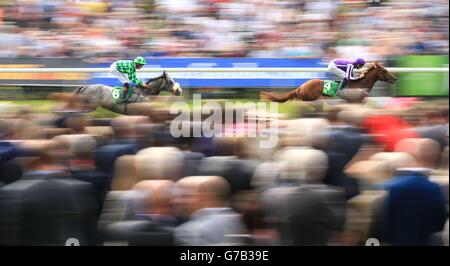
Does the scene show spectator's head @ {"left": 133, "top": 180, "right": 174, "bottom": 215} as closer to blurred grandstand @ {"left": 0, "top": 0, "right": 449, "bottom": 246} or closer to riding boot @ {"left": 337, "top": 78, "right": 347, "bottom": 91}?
blurred grandstand @ {"left": 0, "top": 0, "right": 449, "bottom": 246}

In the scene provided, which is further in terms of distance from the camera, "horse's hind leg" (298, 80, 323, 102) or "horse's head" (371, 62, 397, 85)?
"horse's head" (371, 62, 397, 85)

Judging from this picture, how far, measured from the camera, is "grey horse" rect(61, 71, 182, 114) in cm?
351

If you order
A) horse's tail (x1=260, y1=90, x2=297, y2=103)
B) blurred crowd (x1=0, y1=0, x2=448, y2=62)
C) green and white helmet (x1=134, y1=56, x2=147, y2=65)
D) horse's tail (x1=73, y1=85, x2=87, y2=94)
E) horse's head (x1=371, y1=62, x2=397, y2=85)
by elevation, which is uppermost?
blurred crowd (x1=0, y1=0, x2=448, y2=62)

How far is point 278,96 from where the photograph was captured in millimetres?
3609

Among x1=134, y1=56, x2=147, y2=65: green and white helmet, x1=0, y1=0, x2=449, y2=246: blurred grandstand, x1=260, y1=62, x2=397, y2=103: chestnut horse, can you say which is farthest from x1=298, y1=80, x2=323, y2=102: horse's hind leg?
x1=134, y1=56, x2=147, y2=65: green and white helmet

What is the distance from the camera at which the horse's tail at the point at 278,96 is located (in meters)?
3.55

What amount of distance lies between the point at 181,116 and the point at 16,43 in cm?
124

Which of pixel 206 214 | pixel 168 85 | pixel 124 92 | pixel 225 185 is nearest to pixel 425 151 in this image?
pixel 225 185

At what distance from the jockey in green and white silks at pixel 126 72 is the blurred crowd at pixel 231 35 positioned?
62 millimetres

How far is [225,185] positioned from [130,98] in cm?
120

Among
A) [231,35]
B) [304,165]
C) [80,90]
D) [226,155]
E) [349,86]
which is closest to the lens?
[304,165]

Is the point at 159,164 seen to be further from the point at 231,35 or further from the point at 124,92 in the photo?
the point at 231,35

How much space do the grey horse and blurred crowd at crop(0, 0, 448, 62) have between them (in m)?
0.19

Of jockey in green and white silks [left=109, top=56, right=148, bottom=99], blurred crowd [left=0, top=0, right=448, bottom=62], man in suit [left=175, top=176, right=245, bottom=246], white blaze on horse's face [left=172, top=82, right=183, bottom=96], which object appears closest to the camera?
man in suit [left=175, top=176, right=245, bottom=246]
